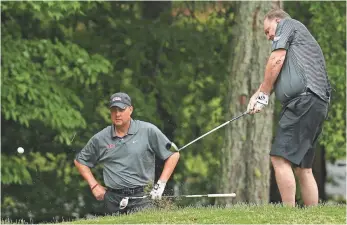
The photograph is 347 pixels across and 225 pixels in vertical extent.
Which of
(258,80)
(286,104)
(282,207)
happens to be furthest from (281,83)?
(258,80)

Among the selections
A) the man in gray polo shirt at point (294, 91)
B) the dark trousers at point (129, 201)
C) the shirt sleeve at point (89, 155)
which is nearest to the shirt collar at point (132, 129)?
the shirt sleeve at point (89, 155)

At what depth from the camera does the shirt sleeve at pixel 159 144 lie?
1088cm

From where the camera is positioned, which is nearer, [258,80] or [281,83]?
[281,83]

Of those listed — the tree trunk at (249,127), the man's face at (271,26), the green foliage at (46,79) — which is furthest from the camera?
the green foliage at (46,79)

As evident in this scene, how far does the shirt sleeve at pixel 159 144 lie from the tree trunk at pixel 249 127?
4.68 metres

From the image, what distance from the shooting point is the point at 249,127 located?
614 inches

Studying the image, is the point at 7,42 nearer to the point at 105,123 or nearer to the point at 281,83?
the point at 105,123

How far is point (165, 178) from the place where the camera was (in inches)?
424

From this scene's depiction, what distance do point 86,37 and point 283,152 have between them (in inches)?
499

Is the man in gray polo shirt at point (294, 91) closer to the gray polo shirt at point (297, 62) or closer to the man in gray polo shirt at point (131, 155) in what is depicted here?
the gray polo shirt at point (297, 62)

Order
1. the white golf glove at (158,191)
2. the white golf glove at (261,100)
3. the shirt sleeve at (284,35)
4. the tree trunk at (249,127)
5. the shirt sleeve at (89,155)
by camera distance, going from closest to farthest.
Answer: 1. the shirt sleeve at (284,35)
2. the white golf glove at (261,100)
3. the white golf glove at (158,191)
4. the shirt sleeve at (89,155)
5. the tree trunk at (249,127)

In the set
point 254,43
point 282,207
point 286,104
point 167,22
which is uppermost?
point 167,22

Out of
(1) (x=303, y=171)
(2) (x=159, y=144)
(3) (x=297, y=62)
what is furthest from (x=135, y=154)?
(3) (x=297, y=62)

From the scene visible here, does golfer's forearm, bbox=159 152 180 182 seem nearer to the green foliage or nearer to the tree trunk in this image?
the tree trunk
